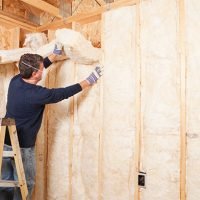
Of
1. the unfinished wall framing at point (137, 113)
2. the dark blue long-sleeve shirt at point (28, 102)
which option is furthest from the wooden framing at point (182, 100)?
the dark blue long-sleeve shirt at point (28, 102)

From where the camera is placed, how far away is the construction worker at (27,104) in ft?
8.43

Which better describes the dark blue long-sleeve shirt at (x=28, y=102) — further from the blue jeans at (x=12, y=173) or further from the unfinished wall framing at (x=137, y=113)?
the unfinished wall framing at (x=137, y=113)

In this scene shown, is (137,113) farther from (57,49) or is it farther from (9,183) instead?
(9,183)

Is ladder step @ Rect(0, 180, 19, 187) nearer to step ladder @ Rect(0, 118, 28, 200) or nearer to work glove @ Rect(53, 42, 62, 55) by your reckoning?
step ladder @ Rect(0, 118, 28, 200)

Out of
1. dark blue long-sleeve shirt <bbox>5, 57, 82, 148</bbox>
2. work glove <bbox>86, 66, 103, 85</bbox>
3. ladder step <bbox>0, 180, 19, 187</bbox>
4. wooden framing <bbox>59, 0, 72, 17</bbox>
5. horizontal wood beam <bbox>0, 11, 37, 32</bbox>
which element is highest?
wooden framing <bbox>59, 0, 72, 17</bbox>

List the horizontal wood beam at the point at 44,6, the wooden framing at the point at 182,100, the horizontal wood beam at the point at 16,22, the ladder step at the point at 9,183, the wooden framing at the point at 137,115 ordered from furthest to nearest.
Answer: the horizontal wood beam at the point at 16,22
the horizontal wood beam at the point at 44,6
the wooden framing at the point at 137,115
the ladder step at the point at 9,183
the wooden framing at the point at 182,100

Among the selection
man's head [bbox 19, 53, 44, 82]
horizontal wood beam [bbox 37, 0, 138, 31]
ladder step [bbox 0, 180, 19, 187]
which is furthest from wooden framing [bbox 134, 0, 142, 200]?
ladder step [bbox 0, 180, 19, 187]

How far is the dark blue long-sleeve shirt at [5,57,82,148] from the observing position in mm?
2557

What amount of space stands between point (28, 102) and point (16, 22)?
1.50 metres

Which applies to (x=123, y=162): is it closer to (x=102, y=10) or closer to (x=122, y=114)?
(x=122, y=114)

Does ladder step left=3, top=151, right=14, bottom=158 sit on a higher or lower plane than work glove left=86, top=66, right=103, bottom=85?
lower

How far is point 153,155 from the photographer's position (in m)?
2.45

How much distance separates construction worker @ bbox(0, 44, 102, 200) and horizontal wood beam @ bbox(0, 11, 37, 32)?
3.44ft

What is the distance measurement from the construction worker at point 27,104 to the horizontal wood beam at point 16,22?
1.05m
